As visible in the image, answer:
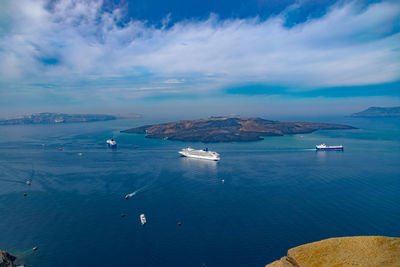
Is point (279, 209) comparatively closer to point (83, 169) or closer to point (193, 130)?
point (83, 169)

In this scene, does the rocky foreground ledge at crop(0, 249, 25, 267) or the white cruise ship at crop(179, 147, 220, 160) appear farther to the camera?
the white cruise ship at crop(179, 147, 220, 160)

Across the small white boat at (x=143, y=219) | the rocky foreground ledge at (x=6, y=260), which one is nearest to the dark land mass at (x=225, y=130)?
the small white boat at (x=143, y=219)

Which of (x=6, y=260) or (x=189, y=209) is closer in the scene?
(x=6, y=260)

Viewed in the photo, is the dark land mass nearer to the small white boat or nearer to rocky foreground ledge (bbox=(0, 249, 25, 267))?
the small white boat

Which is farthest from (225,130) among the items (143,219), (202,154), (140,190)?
(143,219)

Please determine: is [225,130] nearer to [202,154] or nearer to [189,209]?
[202,154]

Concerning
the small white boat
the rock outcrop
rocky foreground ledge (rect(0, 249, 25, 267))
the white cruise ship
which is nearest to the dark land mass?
the white cruise ship
